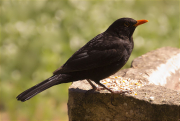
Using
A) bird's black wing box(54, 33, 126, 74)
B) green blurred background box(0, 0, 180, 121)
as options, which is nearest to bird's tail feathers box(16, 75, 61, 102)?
bird's black wing box(54, 33, 126, 74)

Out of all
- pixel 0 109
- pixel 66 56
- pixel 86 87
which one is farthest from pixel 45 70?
pixel 86 87

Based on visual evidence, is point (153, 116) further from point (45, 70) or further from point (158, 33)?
point (158, 33)

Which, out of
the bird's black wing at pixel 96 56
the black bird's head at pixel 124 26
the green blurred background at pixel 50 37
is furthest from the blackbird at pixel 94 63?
A: the green blurred background at pixel 50 37

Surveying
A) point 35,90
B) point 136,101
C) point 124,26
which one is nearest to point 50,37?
point 124,26

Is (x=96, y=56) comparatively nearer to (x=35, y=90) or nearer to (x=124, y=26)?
(x=124, y=26)

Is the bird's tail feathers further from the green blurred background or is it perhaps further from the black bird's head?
the green blurred background
